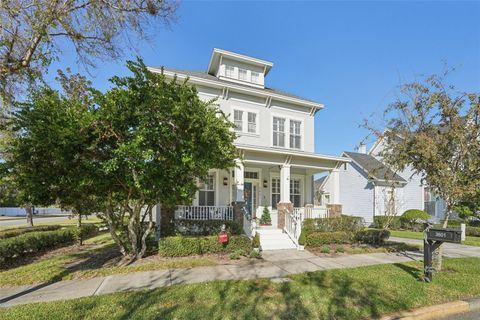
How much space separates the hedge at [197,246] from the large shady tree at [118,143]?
5.68 ft

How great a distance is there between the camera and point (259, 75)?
1559 centimetres

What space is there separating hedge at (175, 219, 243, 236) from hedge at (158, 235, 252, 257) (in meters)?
0.81

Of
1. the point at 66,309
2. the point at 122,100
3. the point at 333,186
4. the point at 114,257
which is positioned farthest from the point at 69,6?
the point at 333,186

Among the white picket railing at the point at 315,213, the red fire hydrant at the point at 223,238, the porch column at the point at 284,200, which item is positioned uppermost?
the porch column at the point at 284,200

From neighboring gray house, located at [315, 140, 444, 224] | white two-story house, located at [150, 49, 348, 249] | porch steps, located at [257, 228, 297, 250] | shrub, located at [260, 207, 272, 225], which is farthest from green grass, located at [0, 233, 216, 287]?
neighboring gray house, located at [315, 140, 444, 224]

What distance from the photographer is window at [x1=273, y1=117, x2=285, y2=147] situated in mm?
14430

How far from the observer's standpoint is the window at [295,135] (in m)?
14.8

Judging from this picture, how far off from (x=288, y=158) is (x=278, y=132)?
2.36 m

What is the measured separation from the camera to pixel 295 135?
1491 cm

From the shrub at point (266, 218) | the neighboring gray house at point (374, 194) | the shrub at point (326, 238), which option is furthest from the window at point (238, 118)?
the neighboring gray house at point (374, 194)

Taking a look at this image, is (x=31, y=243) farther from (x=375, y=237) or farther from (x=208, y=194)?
(x=375, y=237)

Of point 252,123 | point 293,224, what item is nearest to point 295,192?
point 293,224

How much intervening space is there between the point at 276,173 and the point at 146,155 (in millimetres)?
9659

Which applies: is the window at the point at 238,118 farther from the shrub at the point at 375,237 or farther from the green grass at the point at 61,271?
the shrub at the point at 375,237
